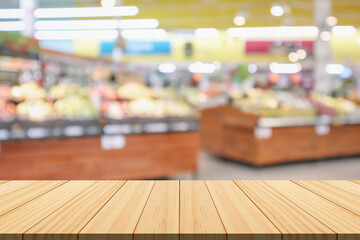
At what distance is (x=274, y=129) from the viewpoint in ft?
21.5

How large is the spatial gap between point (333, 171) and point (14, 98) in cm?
486

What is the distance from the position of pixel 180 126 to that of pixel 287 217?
4.32 m

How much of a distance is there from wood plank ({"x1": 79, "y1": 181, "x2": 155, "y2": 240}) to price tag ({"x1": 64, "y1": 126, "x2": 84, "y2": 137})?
325 centimetres

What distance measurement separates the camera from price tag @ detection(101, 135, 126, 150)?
16.2ft

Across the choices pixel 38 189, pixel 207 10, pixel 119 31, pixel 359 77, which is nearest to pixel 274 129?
pixel 119 31

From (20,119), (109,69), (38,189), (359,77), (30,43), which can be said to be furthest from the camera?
(359,77)

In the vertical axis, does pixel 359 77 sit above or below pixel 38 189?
above

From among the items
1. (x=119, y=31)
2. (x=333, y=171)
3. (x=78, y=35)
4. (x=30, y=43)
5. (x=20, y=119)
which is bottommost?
(x=333, y=171)

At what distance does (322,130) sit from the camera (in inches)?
281

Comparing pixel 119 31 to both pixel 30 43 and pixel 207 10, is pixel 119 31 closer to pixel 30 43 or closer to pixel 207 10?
pixel 30 43

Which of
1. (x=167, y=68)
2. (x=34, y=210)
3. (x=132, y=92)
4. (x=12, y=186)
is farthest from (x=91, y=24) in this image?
(x=34, y=210)

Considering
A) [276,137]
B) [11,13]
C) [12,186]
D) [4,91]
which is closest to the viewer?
[12,186]

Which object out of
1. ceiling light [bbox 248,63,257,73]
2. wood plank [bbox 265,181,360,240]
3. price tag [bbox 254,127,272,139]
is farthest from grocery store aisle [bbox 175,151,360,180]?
ceiling light [bbox 248,63,257,73]

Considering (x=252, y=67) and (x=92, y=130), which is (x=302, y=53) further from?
(x=92, y=130)
